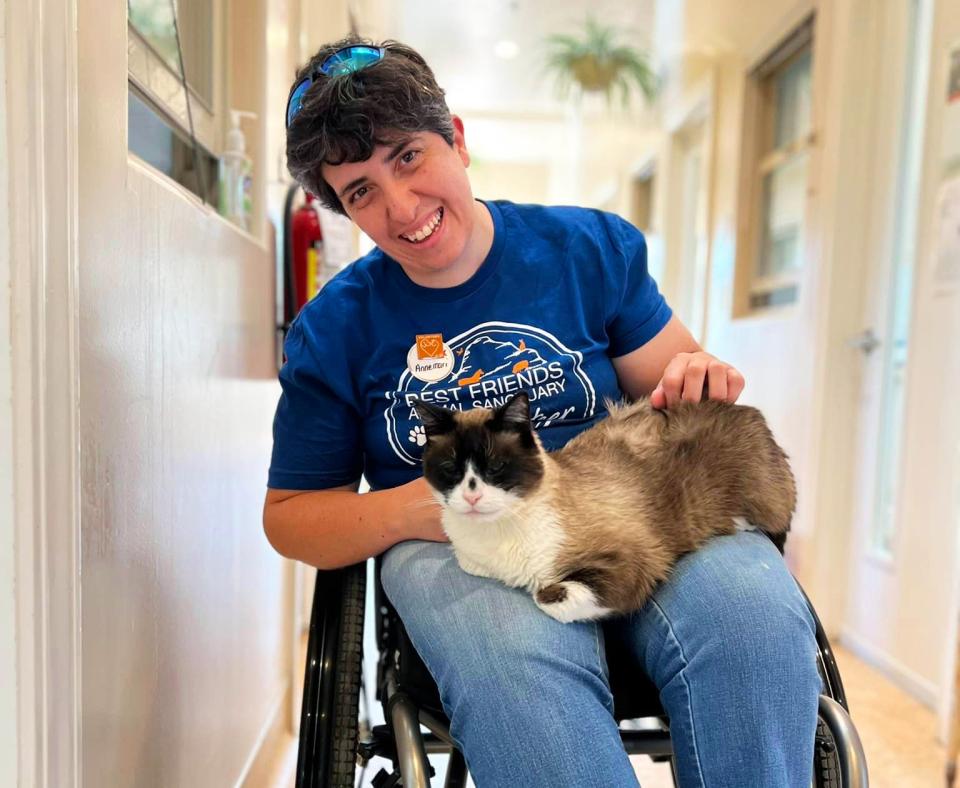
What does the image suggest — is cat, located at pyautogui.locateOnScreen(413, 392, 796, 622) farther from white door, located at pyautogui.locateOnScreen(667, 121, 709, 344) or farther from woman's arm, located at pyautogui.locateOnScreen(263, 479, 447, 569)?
white door, located at pyautogui.locateOnScreen(667, 121, 709, 344)

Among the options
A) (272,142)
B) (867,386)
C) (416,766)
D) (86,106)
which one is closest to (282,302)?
(272,142)

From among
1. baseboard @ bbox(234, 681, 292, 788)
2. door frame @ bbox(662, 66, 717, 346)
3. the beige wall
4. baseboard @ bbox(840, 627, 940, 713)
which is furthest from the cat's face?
door frame @ bbox(662, 66, 717, 346)

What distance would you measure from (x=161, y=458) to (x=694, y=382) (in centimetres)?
69

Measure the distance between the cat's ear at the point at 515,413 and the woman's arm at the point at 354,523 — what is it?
14cm

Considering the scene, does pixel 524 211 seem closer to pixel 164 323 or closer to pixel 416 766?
pixel 164 323

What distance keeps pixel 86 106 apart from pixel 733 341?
354 centimetres

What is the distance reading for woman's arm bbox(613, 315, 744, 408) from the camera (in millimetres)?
1029

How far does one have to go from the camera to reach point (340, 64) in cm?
95

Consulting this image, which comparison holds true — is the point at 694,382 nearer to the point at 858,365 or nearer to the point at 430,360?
the point at 430,360

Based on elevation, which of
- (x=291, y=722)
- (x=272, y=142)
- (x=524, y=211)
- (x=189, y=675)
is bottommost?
(x=291, y=722)

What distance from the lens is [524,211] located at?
113 centimetres

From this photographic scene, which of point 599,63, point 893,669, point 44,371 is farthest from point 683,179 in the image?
point 44,371

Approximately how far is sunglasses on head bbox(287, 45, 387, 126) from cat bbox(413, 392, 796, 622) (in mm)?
417

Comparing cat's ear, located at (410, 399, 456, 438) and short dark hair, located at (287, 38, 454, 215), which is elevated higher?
short dark hair, located at (287, 38, 454, 215)
